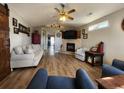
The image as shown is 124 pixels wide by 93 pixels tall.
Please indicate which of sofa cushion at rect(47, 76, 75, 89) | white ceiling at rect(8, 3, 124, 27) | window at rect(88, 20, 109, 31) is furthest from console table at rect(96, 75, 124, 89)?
window at rect(88, 20, 109, 31)

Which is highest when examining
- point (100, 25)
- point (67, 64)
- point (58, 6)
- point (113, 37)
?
point (58, 6)

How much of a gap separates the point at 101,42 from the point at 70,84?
13.5 ft

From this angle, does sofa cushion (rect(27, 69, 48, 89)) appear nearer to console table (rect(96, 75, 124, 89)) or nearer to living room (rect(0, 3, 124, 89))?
living room (rect(0, 3, 124, 89))

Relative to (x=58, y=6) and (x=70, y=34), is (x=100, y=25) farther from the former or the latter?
(x=70, y=34)

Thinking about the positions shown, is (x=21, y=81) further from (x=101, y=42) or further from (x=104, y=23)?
(x=104, y=23)

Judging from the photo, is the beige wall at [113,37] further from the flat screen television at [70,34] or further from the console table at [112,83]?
the flat screen television at [70,34]

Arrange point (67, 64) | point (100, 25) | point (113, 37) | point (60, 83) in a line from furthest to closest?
1. point (100, 25)
2. point (67, 64)
3. point (113, 37)
4. point (60, 83)

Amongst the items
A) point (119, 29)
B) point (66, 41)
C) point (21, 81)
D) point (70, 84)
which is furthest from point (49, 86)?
point (66, 41)

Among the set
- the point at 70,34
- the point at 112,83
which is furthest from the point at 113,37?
the point at 70,34

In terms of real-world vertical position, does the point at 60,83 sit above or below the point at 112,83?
below

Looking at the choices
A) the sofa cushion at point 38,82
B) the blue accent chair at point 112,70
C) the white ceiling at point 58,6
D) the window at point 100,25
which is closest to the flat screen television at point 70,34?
the window at point 100,25

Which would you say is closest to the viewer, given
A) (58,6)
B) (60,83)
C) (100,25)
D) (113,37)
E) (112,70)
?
(60,83)

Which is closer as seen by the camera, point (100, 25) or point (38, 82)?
point (38, 82)

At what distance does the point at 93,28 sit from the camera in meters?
7.17
